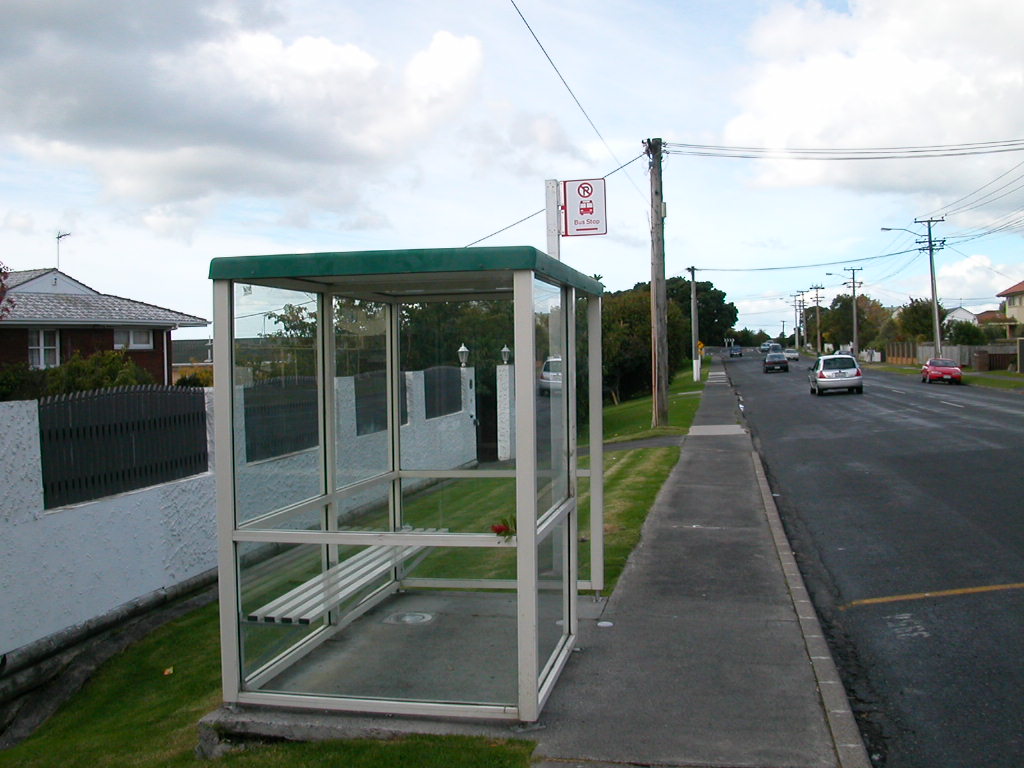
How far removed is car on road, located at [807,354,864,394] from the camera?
36.0m

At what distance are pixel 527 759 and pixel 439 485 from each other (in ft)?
11.3

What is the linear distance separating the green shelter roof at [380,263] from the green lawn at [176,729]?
2317mm

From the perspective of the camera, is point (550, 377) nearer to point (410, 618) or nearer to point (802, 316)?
point (410, 618)

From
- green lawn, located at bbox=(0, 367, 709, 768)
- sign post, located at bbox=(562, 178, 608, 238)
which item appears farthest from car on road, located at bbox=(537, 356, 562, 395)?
sign post, located at bbox=(562, 178, 608, 238)

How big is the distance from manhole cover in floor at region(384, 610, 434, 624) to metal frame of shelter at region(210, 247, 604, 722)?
14 cm

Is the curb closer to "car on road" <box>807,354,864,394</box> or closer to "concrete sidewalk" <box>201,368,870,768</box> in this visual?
"concrete sidewalk" <box>201,368,870,768</box>

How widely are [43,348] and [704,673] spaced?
867 inches

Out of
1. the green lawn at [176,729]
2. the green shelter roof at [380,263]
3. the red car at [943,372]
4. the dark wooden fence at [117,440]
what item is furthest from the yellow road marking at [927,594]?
the red car at [943,372]

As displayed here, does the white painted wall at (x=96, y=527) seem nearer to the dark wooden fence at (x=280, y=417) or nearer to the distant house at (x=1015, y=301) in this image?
the dark wooden fence at (x=280, y=417)

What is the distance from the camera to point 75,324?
24234mm

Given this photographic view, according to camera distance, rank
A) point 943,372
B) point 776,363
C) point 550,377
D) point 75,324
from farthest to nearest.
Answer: point 776,363 < point 943,372 < point 75,324 < point 550,377

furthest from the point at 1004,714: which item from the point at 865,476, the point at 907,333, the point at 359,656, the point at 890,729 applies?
the point at 907,333

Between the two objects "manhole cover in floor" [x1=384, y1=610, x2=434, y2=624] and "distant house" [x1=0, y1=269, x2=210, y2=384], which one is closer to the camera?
"manhole cover in floor" [x1=384, y1=610, x2=434, y2=624]

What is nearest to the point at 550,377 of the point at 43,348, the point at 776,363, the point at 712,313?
the point at 43,348
